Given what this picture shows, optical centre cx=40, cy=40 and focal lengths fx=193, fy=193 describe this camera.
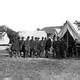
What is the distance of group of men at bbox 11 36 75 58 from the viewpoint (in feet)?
61.7

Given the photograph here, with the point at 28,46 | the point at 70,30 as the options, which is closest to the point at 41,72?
the point at 28,46

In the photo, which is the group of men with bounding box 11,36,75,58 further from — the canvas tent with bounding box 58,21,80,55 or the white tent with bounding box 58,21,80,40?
the white tent with bounding box 58,21,80,40

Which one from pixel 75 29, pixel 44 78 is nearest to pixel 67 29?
pixel 75 29

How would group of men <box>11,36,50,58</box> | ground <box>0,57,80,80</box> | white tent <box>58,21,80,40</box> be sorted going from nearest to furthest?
ground <box>0,57,80,80</box>
group of men <box>11,36,50,58</box>
white tent <box>58,21,80,40</box>

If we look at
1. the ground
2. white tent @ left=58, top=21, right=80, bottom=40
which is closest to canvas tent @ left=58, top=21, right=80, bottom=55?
white tent @ left=58, top=21, right=80, bottom=40

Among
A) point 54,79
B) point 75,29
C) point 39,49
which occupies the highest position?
point 75,29

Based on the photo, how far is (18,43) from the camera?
1917 cm

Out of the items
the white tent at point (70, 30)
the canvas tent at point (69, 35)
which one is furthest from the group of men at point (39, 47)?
the white tent at point (70, 30)

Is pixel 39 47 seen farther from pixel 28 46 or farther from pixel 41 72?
pixel 41 72

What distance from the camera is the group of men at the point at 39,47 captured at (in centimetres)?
1880

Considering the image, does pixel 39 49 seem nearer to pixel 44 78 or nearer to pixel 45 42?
pixel 45 42

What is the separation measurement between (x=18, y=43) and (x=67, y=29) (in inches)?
208

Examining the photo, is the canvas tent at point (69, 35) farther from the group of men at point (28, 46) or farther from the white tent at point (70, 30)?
the group of men at point (28, 46)

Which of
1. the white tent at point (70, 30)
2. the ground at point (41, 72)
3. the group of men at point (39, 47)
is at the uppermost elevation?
the white tent at point (70, 30)
